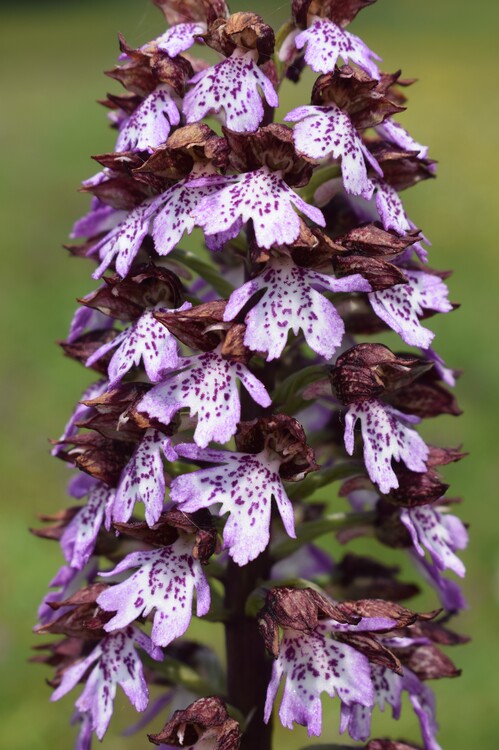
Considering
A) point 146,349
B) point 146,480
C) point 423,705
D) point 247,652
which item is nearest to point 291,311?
point 146,349

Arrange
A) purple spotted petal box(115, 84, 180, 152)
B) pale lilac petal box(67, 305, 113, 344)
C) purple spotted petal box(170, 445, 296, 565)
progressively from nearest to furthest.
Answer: purple spotted petal box(170, 445, 296, 565), purple spotted petal box(115, 84, 180, 152), pale lilac petal box(67, 305, 113, 344)

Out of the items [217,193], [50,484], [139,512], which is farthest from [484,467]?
[217,193]

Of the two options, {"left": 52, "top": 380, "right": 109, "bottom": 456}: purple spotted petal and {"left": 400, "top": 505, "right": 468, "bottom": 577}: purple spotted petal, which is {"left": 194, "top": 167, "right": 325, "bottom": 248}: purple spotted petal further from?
{"left": 400, "top": 505, "right": 468, "bottom": 577}: purple spotted petal

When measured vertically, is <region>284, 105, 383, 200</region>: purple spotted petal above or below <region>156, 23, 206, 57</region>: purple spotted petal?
below

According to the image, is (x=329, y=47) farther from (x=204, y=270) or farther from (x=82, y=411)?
(x=82, y=411)

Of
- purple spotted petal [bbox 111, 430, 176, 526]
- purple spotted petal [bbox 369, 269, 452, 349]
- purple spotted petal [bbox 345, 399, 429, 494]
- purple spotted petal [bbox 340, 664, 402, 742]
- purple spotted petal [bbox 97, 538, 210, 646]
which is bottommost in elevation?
purple spotted petal [bbox 340, 664, 402, 742]

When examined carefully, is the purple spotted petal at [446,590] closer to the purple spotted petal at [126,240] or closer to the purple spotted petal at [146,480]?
the purple spotted petal at [146,480]

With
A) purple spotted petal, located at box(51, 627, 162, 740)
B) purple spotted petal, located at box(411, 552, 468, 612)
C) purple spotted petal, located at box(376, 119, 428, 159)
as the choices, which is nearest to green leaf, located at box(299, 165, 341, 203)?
purple spotted petal, located at box(376, 119, 428, 159)
